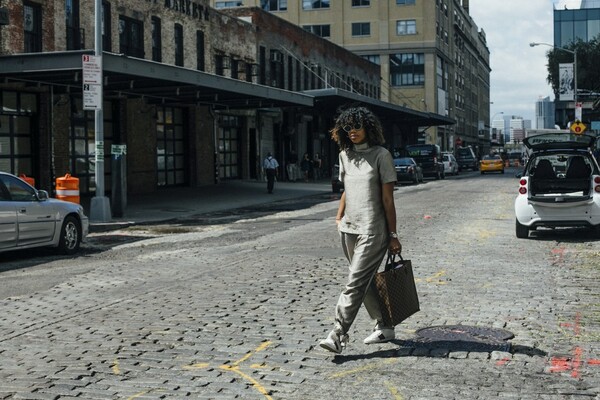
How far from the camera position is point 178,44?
36969mm

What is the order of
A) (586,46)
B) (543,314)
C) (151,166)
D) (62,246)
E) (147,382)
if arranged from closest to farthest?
(147,382)
(543,314)
(62,246)
(151,166)
(586,46)

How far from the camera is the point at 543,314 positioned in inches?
318

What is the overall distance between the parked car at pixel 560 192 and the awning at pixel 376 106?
27962mm

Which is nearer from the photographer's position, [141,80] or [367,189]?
[367,189]

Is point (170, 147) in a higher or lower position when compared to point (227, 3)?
lower

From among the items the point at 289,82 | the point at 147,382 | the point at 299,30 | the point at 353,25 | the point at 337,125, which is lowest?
the point at 147,382

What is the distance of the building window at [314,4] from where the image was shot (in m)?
90.3

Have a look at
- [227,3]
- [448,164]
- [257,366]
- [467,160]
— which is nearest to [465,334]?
[257,366]

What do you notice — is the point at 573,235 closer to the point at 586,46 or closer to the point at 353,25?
the point at 586,46

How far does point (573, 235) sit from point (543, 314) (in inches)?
325

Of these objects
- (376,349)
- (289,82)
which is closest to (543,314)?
(376,349)

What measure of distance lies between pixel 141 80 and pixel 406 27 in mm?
68282

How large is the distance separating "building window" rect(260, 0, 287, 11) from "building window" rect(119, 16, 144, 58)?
58.7 m

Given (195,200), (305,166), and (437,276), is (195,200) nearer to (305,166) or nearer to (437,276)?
(305,166)
